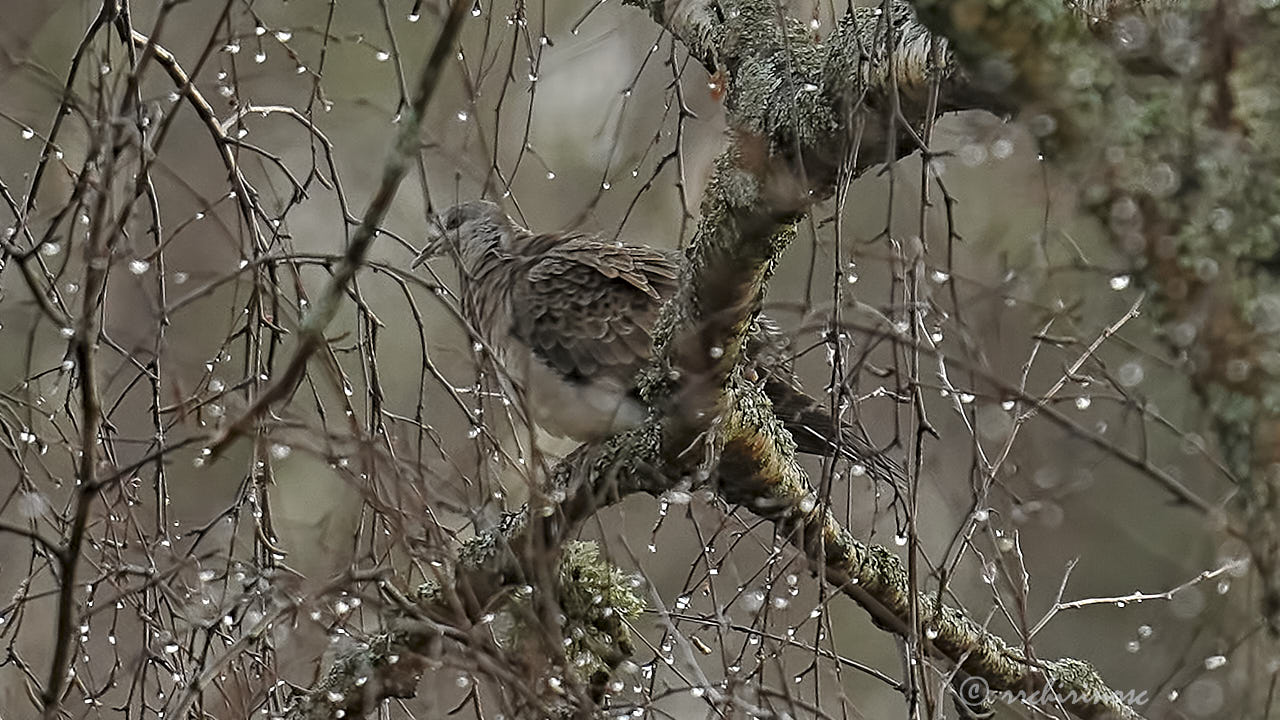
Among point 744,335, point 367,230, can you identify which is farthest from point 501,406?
point 367,230

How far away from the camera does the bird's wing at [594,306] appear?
4457 mm

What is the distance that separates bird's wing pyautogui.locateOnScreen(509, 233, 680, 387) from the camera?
446 cm

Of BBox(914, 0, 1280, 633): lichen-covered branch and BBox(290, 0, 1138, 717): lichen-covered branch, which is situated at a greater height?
BBox(290, 0, 1138, 717): lichen-covered branch

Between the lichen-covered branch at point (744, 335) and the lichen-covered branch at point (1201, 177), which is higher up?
the lichen-covered branch at point (744, 335)

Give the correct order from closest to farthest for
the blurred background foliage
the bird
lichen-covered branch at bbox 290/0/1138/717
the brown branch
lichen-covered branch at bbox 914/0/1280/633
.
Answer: lichen-covered branch at bbox 914/0/1280/633 → the brown branch → the blurred background foliage → lichen-covered branch at bbox 290/0/1138/717 → the bird

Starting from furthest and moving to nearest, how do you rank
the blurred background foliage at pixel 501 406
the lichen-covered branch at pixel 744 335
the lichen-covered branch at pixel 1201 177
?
the lichen-covered branch at pixel 744 335
the blurred background foliage at pixel 501 406
the lichen-covered branch at pixel 1201 177

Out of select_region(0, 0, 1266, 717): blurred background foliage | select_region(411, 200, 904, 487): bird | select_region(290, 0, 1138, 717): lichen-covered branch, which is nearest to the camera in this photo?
select_region(0, 0, 1266, 717): blurred background foliage

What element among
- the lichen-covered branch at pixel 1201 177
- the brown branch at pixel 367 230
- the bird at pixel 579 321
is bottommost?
the lichen-covered branch at pixel 1201 177

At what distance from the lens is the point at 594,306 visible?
14.8ft

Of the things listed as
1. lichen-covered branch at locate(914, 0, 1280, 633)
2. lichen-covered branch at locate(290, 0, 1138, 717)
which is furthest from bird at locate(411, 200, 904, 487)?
lichen-covered branch at locate(914, 0, 1280, 633)

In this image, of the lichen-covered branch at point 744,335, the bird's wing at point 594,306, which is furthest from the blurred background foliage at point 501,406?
the bird's wing at point 594,306

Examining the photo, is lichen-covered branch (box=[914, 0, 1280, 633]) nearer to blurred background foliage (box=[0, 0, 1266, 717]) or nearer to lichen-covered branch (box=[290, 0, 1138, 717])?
blurred background foliage (box=[0, 0, 1266, 717])

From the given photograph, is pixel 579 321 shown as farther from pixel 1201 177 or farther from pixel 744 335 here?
pixel 1201 177

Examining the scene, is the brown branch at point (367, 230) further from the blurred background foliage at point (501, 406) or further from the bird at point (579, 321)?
the bird at point (579, 321)
